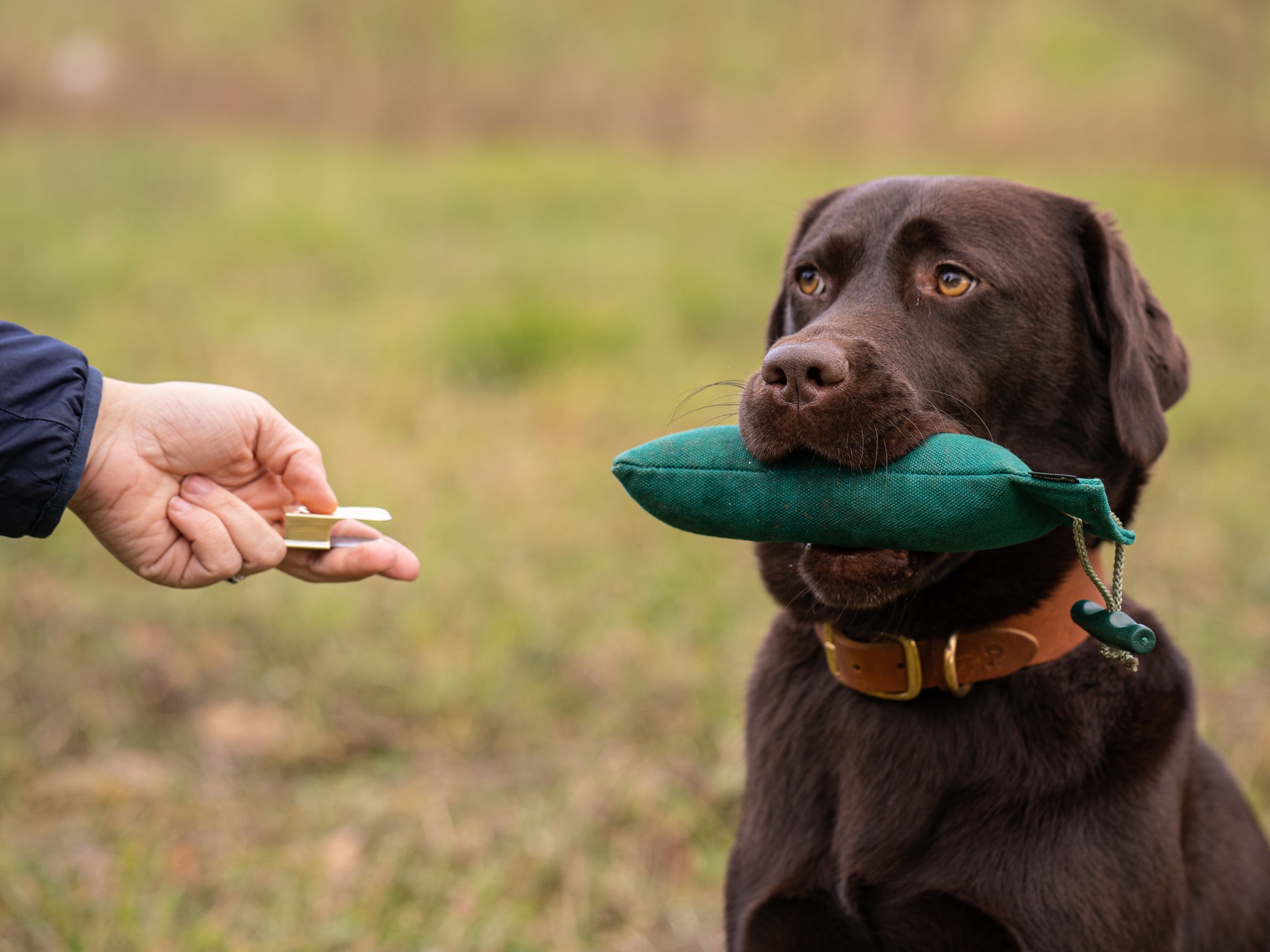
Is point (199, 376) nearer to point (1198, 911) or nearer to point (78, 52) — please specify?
point (1198, 911)

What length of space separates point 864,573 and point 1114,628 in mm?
401

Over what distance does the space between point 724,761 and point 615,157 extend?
11.0 meters

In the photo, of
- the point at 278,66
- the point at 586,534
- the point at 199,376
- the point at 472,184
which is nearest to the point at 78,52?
the point at 278,66

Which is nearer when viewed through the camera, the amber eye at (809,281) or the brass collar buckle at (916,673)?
the brass collar buckle at (916,673)

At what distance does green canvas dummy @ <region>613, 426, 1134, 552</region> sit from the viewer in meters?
1.66

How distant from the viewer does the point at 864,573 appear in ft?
6.01

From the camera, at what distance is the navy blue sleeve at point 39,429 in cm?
187

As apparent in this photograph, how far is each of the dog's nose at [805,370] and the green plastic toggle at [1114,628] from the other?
0.50m

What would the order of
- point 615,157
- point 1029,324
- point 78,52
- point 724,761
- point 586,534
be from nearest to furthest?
point 1029,324
point 724,761
point 586,534
point 615,157
point 78,52

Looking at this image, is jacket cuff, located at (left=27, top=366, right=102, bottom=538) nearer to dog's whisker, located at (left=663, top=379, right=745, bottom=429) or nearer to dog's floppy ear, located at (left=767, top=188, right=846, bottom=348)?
dog's whisker, located at (left=663, top=379, right=745, bottom=429)

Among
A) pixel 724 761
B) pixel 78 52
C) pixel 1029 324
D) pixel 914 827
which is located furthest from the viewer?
pixel 78 52

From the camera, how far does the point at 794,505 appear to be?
176 cm

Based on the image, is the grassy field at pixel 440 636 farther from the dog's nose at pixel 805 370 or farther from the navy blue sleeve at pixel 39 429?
the dog's nose at pixel 805 370

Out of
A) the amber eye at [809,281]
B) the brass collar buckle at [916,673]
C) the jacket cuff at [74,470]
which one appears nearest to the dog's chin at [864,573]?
the brass collar buckle at [916,673]
